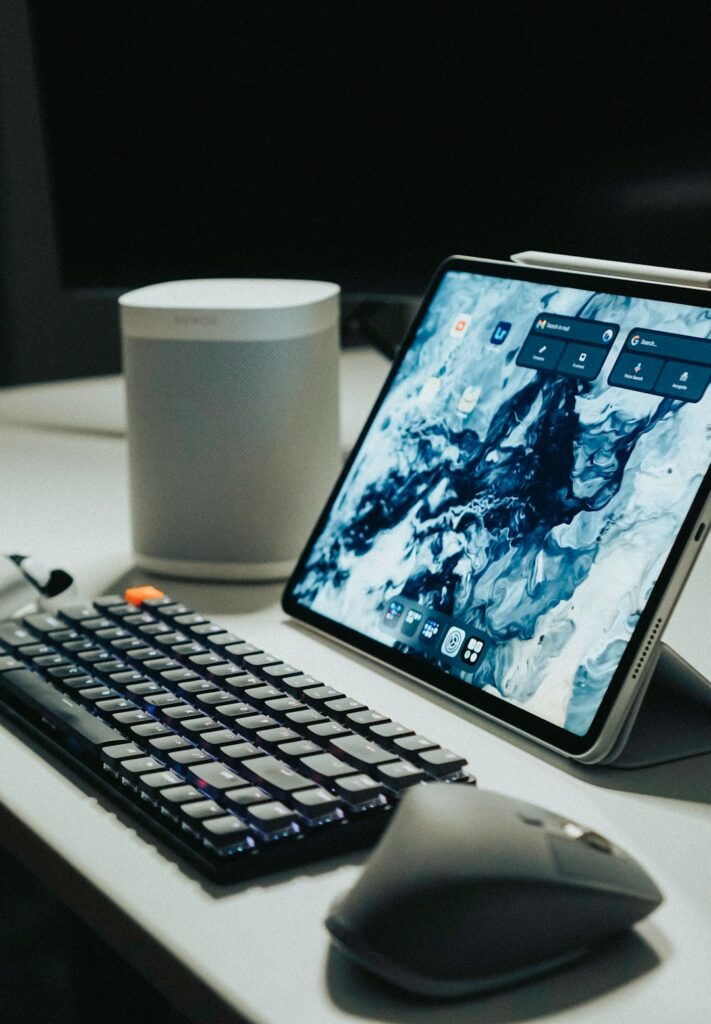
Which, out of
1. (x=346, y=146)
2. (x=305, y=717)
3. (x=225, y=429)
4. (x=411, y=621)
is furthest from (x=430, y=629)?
(x=346, y=146)

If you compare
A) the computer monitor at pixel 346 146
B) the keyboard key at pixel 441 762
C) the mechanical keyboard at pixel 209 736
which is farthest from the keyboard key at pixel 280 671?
the computer monitor at pixel 346 146

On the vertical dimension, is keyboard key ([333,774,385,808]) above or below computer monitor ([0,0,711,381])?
below

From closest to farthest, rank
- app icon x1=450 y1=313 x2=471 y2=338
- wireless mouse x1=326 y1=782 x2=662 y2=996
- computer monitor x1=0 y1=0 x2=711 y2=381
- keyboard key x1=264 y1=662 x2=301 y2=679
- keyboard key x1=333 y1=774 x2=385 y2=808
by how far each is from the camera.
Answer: wireless mouse x1=326 y1=782 x2=662 y2=996 < keyboard key x1=333 y1=774 x2=385 y2=808 < keyboard key x1=264 y1=662 x2=301 y2=679 < app icon x1=450 y1=313 x2=471 y2=338 < computer monitor x1=0 y1=0 x2=711 y2=381

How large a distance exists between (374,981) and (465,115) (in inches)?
27.8

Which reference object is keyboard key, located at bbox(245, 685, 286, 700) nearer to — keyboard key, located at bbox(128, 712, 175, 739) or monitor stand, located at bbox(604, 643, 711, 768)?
keyboard key, located at bbox(128, 712, 175, 739)

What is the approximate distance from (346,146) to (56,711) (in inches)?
23.7

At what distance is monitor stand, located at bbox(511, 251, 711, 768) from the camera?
574 millimetres

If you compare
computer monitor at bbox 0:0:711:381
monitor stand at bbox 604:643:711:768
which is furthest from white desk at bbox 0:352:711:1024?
computer monitor at bbox 0:0:711:381

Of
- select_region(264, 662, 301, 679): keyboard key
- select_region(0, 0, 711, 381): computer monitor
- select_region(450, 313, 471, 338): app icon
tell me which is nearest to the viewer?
select_region(264, 662, 301, 679): keyboard key

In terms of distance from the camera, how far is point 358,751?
A: 0.54 meters

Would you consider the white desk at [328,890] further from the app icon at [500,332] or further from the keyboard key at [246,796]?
the app icon at [500,332]

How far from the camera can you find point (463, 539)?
2.23ft

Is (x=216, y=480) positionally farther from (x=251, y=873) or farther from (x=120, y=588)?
(x=251, y=873)

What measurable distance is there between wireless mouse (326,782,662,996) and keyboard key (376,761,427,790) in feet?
0.28
